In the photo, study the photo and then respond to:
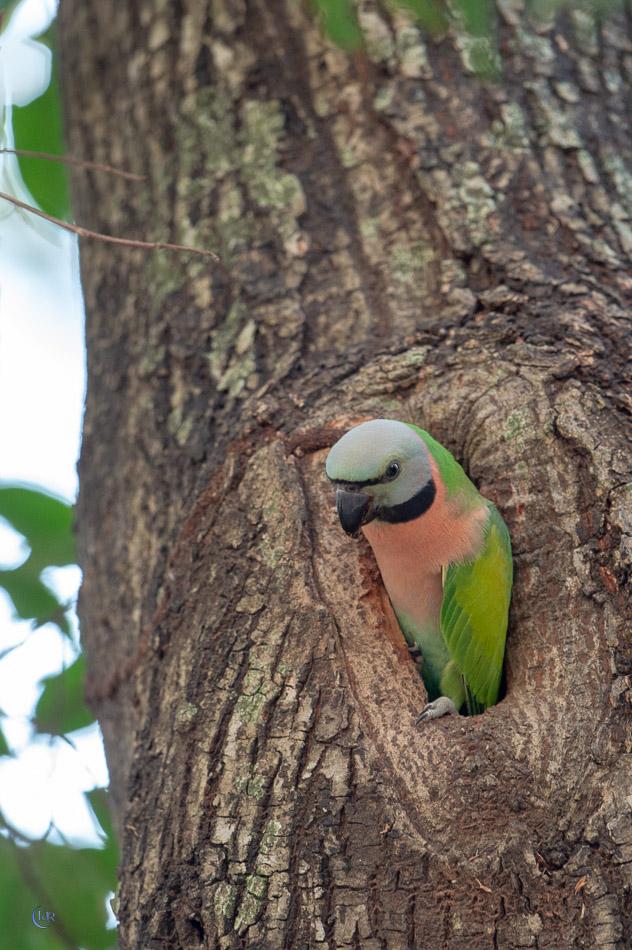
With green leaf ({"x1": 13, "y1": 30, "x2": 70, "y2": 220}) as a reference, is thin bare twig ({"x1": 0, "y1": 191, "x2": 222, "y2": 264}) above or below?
below

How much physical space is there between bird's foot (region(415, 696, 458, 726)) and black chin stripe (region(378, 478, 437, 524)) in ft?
2.28

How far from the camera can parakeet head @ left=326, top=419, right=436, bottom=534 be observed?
9.73ft

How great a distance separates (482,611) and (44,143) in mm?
2900

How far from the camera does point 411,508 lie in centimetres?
330

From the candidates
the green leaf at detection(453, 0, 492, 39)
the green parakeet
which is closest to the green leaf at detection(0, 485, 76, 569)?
the green parakeet

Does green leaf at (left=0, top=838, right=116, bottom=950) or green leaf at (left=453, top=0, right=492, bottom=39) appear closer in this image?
green leaf at (left=453, top=0, right=492, bottom=39)

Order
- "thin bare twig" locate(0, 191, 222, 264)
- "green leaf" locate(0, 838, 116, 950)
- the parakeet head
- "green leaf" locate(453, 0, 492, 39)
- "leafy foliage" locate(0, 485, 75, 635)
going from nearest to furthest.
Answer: "thin bare twig" locate(0, 191, 222, 264) < "green leaf" locate(453, 0, 492, 39) < the parakeet head < "green leaf" locate(0, 838, 116, 950) < "leafy foliage" locate(0, 485, 75, 635)

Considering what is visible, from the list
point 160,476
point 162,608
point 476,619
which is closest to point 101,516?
point 160,476

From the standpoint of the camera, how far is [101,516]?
372cm

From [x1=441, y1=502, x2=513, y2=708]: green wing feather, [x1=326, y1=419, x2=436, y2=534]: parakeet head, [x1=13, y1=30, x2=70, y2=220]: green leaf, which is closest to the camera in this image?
[x1=326, y1=419, x2=436, y2=534]: parakeet head

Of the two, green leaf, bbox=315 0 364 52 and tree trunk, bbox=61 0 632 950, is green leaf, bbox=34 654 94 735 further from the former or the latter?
green leaf, bbox=315 0 364 52

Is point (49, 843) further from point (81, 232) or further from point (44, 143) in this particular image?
point (44, 143)

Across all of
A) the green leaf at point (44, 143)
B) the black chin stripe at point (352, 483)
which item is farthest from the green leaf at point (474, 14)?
the green leaf at point (44, 143)

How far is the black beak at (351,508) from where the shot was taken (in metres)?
3.00
